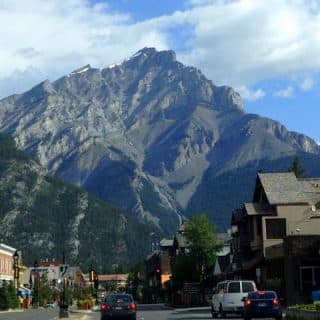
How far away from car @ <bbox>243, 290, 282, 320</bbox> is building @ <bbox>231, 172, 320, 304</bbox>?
67.5 feet

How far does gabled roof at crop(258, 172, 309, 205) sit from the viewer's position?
74562 millimetres

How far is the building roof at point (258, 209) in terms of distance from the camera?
245 feet

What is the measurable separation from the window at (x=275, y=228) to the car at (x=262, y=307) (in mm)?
35036

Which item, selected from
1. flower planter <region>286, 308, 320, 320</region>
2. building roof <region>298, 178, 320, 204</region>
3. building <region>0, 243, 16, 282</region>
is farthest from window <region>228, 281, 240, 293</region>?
building <region>0, 243, 16, 282</region>

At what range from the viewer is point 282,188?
2995 inches

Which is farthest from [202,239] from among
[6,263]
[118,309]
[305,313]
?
[305,313]

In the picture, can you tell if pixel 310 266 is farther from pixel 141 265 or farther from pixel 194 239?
pixel 141 265

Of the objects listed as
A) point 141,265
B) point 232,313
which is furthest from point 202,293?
point 141,265

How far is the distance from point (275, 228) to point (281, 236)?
116 cm

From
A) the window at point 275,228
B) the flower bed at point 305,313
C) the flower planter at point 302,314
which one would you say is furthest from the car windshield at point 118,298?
the window at point 275,228

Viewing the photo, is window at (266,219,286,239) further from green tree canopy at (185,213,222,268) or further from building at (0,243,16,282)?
building at (0,243,16,282)

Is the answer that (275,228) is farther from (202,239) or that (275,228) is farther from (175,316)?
(175,316)

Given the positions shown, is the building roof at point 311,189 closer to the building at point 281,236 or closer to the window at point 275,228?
the building at point 281,236

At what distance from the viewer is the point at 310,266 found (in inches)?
2318
